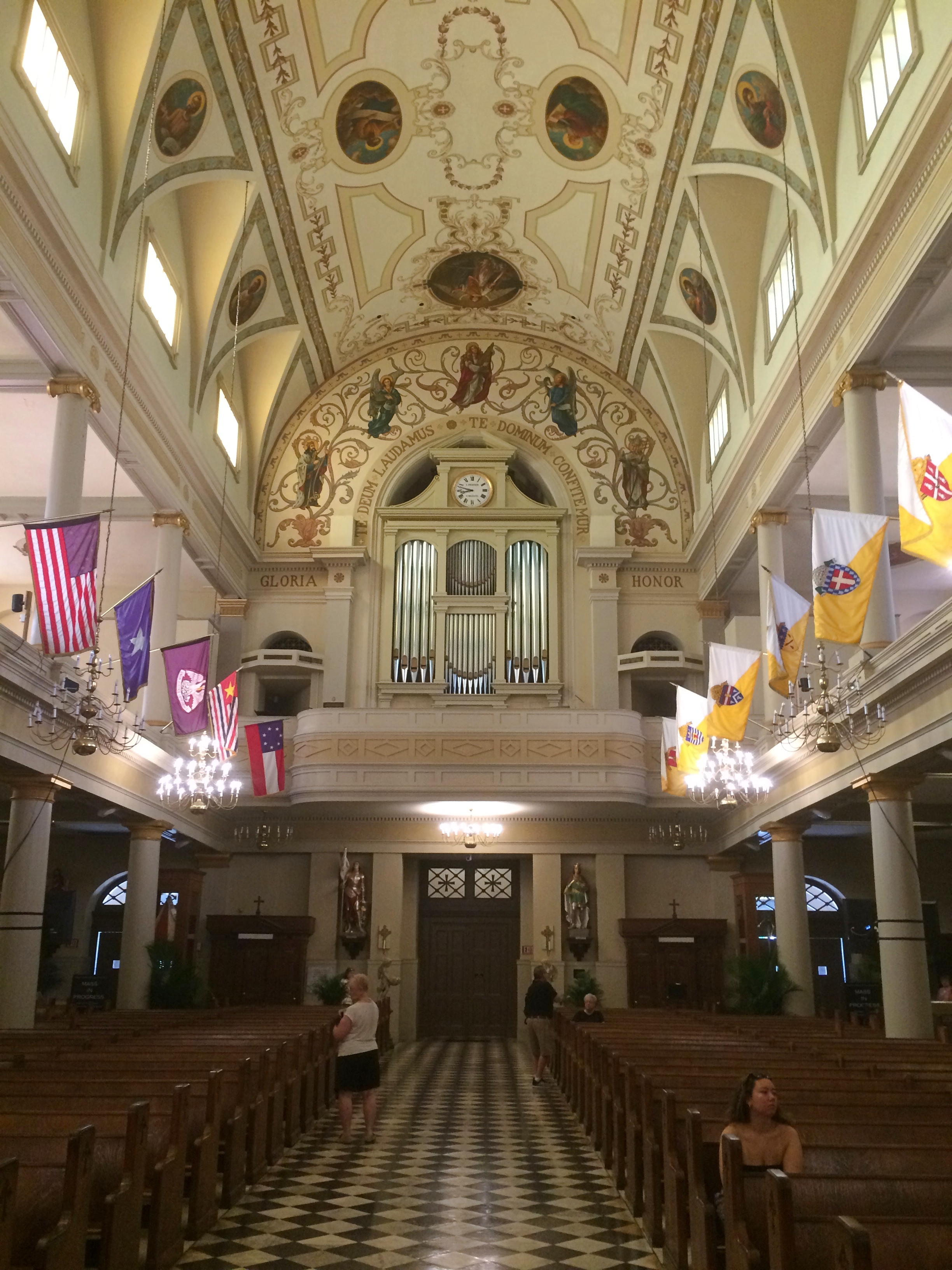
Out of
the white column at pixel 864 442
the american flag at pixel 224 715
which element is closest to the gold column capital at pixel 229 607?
the american flag at pixel 224 715

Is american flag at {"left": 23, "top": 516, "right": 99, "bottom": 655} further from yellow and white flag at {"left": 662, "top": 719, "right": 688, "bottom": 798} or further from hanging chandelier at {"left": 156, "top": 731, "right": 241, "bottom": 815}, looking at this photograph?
yellow and white flag at {"left": 662, "top": 719, "right": 688, "bottom": 798}

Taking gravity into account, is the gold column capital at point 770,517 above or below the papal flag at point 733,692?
above

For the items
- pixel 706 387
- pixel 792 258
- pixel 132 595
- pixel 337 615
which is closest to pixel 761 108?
pixel 792 258

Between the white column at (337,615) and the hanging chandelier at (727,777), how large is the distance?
30.2 feet

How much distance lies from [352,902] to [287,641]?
20.2 ft

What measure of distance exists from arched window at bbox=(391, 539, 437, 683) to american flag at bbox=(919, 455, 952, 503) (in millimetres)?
16349

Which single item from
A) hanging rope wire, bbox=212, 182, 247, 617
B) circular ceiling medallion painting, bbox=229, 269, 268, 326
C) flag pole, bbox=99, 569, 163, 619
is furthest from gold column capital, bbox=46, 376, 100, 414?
circular ceiling medallion painting, bbox=229, 269, 268, 326

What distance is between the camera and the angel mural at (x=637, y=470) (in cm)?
2678

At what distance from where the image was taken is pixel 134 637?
1360cm

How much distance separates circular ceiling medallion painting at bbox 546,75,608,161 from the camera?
1936 cm

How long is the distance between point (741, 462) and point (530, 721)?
252 inches

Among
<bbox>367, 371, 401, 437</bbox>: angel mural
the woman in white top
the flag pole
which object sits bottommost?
the woman in white top

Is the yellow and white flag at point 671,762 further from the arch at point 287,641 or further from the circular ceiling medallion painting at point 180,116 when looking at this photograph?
the circular ceiling medallion painting at point 180,116

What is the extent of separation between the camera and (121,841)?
26.7 meters
